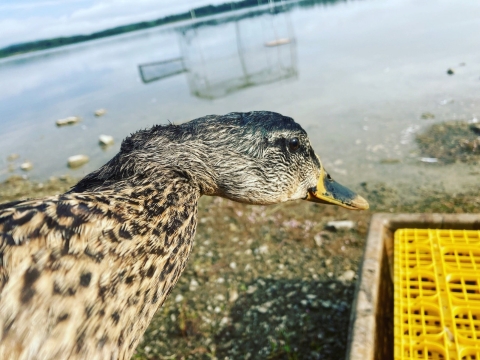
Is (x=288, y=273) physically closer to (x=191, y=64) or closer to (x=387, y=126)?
(x=387, y=126)

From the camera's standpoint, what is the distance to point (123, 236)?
1346 mm

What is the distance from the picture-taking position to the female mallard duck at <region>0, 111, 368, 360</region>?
3.68 ft

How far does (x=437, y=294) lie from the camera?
218 centimetres

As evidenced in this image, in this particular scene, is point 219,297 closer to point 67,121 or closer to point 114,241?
point 114,241

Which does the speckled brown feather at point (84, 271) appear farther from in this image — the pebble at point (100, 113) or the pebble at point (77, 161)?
the pebble at point (100, 113)

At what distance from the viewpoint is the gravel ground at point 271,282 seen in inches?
118

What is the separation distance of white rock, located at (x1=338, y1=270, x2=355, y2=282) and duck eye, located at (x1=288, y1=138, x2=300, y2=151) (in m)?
1.68

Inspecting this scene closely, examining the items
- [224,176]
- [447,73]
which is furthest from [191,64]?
[224,176]

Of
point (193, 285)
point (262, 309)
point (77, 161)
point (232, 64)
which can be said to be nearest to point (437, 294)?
point (262, 309)

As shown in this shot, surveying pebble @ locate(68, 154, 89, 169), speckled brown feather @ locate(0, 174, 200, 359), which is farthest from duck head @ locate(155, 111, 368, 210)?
pebble @ locate(68, 154, 89, 169)

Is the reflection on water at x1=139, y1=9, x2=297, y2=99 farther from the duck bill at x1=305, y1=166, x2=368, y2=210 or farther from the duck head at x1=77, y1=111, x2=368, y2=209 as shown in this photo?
the duck head at x1=77, y1=111, x2=368, y2=209

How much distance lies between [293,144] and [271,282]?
1.77 metres

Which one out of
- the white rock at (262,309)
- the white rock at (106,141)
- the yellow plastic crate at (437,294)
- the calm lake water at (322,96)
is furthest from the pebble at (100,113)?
the yellow plastic crate at (437,294)

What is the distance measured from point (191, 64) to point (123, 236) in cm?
1626
